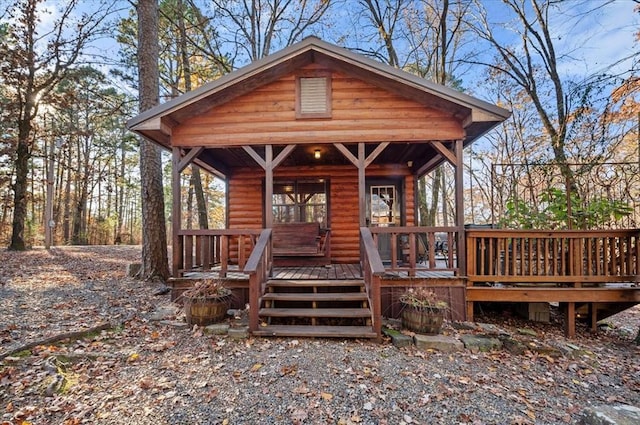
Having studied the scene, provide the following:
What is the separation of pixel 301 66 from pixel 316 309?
4.47 metres

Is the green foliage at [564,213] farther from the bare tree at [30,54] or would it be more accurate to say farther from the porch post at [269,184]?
the bare tree at [30,54]

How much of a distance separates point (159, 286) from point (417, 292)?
5.50 m

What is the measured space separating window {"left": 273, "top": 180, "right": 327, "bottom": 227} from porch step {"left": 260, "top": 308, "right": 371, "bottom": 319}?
349 centimetres

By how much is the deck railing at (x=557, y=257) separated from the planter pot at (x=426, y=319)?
1.31 meters

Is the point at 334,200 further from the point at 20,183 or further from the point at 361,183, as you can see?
the point at 20,183

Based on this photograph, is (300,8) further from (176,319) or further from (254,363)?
(254,363)

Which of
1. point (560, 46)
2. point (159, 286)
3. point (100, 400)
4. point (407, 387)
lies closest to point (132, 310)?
point (159, 286)

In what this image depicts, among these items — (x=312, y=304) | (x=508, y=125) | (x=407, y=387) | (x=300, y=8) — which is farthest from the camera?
(x=508, y=125)

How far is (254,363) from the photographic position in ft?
12.0

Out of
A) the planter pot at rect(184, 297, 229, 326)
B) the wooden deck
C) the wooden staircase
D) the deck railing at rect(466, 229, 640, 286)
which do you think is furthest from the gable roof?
the wooden staircase

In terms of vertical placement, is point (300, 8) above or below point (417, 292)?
above

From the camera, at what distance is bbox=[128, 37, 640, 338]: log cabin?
16.6ft

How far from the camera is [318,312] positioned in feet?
15.6

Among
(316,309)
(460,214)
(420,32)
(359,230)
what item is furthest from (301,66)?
(420,32)
